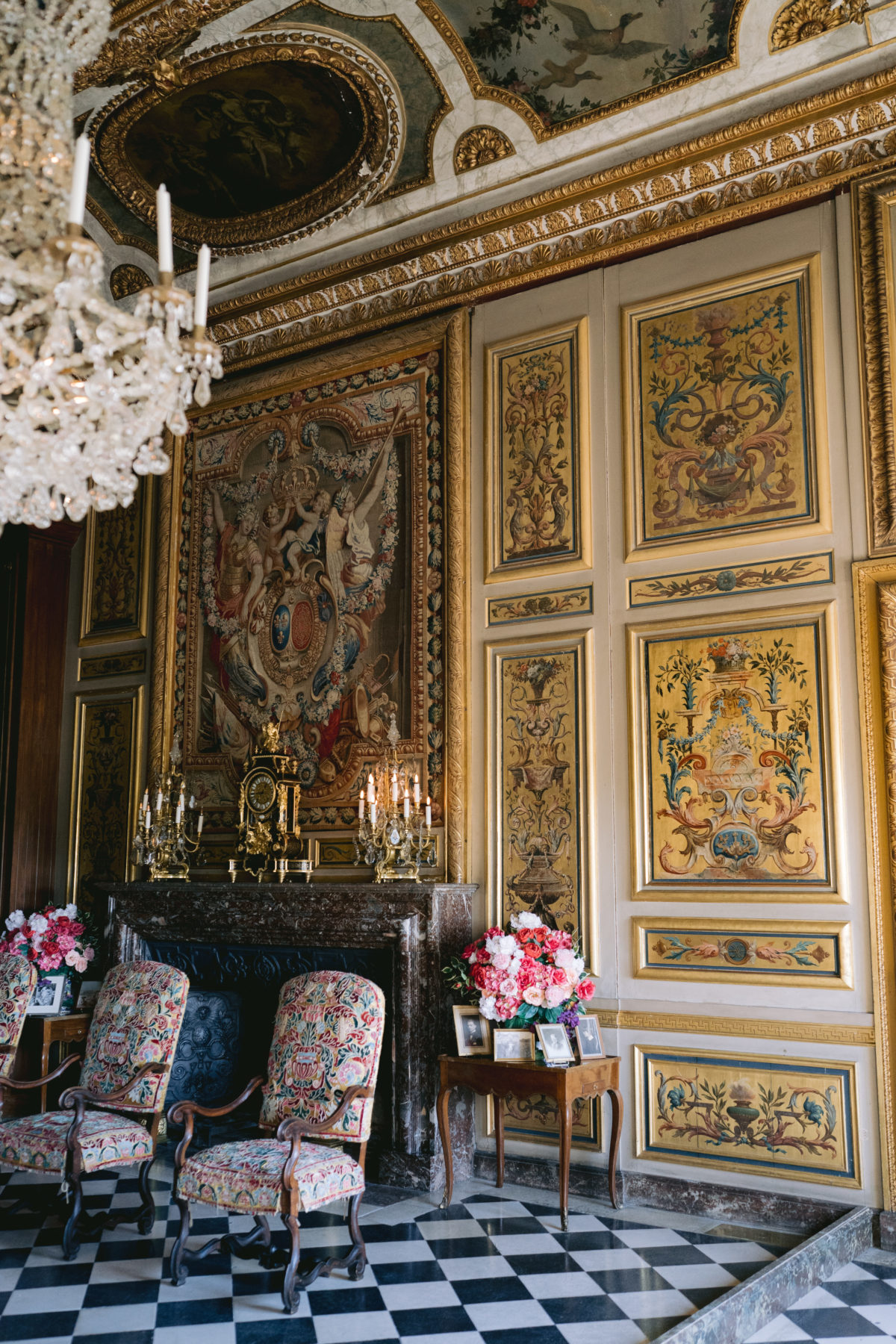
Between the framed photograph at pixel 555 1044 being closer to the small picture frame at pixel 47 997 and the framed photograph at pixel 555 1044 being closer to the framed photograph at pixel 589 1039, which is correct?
the framed photograph at pixel 589 1039

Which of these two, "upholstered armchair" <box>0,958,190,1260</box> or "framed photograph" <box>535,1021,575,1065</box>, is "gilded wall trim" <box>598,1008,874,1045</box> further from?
"upholstered armchair" <box>0,958,190,1260</box>

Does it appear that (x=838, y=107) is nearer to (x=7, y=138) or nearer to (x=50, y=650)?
(x=7, y=138)

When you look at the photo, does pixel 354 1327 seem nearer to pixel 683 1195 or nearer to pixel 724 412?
pixel 683 1195

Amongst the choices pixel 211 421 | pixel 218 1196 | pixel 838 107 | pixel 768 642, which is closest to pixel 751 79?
pixel 838 107

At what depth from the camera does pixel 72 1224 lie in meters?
4.87

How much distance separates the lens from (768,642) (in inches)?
222

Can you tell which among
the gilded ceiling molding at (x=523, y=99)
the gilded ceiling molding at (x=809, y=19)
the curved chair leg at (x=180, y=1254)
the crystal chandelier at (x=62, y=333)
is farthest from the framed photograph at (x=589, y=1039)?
the gilded ceiling molding at (x=809, y=19)

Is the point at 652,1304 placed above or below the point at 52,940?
below

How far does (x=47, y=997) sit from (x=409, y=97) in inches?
231

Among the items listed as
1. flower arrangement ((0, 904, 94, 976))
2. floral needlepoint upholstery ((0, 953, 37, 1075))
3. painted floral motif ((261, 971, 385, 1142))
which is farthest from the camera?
flower arrangement ((0, 904, 94, 976))

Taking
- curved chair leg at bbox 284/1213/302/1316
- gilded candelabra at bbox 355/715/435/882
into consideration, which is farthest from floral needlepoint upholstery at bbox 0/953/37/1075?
curved chair leg at bbox 284/1213/302/1316

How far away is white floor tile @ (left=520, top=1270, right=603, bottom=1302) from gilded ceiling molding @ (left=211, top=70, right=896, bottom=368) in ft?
16.6

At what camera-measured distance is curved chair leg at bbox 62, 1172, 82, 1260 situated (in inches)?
191

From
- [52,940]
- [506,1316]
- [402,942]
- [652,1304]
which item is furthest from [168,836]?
[652,1304]
